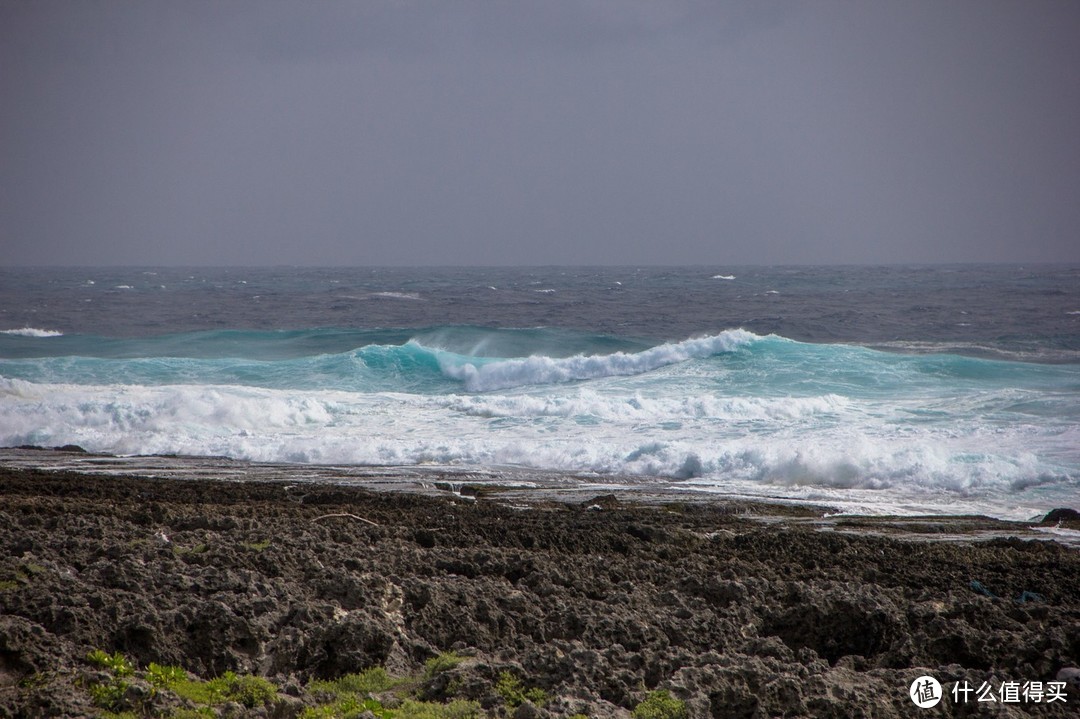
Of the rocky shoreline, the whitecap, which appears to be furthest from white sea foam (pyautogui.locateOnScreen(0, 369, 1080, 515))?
the whitecap

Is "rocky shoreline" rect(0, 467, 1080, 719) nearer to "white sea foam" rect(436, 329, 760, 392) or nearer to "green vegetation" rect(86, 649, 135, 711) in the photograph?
"green vegetation" rect(86, 649, 135, 711)

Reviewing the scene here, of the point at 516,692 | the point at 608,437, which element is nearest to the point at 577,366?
the point at 608,437

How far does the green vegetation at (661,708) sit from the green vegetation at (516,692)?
0.54 metres

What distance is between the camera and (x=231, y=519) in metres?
9.81

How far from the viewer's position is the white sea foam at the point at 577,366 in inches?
1361

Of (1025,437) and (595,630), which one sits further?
(1025,437)

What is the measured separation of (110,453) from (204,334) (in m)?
28.1

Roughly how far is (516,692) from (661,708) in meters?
0.84

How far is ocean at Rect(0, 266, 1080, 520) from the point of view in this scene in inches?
692

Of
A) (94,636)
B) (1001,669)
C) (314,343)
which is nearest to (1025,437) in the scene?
(1001,669)

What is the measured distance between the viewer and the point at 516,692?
5484mm

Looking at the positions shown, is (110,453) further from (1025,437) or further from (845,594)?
(1025,437)

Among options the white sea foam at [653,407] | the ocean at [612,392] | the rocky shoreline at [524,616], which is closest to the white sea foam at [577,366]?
the ocean at [612,392]

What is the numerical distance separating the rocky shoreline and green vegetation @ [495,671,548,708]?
0.02 meters
